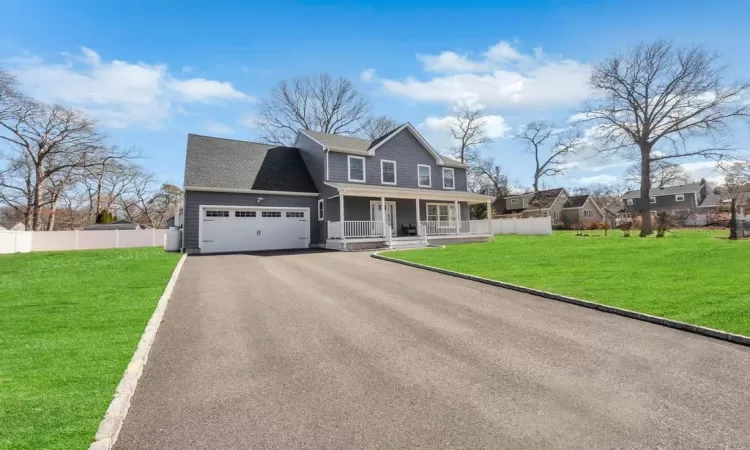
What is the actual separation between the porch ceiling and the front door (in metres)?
1.08

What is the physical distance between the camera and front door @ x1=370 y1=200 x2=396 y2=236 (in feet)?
68.7

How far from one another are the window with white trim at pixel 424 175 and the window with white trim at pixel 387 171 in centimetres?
194

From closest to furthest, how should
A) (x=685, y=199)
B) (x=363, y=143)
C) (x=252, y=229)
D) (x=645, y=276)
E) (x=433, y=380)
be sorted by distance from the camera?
(x=433, y=380) → (x=645, y=276) → (x=252, y=229) → (x=363, y=143) → (x=685, y=199)

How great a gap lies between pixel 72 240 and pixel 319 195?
17223mm

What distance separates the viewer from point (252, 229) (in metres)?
18.4

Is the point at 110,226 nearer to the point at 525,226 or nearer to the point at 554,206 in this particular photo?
the point at 525,226

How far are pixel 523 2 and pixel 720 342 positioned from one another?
10.4 metres

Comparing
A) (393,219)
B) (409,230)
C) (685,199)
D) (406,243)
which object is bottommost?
(406,243)

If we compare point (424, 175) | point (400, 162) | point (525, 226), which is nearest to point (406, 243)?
point (400, 162)

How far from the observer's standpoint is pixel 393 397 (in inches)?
129

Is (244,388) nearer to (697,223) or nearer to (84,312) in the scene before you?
(84,312)

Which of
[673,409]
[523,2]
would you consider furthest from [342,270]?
[523,2]

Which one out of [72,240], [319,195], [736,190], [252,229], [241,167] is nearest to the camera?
[252,229]

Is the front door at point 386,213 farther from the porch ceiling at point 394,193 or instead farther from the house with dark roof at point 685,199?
the house with dark roof at point 685,199
